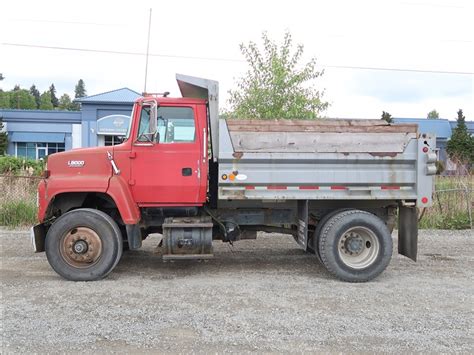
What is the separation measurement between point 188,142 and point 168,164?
440 mm

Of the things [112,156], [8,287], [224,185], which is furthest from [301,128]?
[8,287]

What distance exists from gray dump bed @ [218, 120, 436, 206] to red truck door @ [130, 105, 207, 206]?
0.44 metres

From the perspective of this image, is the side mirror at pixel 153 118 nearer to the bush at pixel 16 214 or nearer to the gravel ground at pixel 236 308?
the gravel ground at pixel 236 308

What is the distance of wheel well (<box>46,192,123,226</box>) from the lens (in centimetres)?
661

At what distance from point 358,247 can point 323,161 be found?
1.43 metres

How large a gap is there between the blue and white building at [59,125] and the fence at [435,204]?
2529cm

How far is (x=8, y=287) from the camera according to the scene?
598 cm

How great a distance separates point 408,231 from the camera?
22.8 ft

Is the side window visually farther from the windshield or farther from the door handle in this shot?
the door handle

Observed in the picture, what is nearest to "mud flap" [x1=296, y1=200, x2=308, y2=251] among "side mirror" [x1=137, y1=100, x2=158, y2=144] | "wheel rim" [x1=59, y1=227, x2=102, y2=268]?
"side mirror" [x1=137, y1=100, x2=158, y2=144]

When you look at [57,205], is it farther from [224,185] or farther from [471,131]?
[471,131]

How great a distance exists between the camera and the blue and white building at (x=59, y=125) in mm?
36309

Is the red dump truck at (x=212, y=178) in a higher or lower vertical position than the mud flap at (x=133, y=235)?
higher

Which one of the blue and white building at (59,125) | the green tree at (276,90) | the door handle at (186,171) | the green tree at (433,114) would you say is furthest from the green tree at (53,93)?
the door handle at (186,171)
